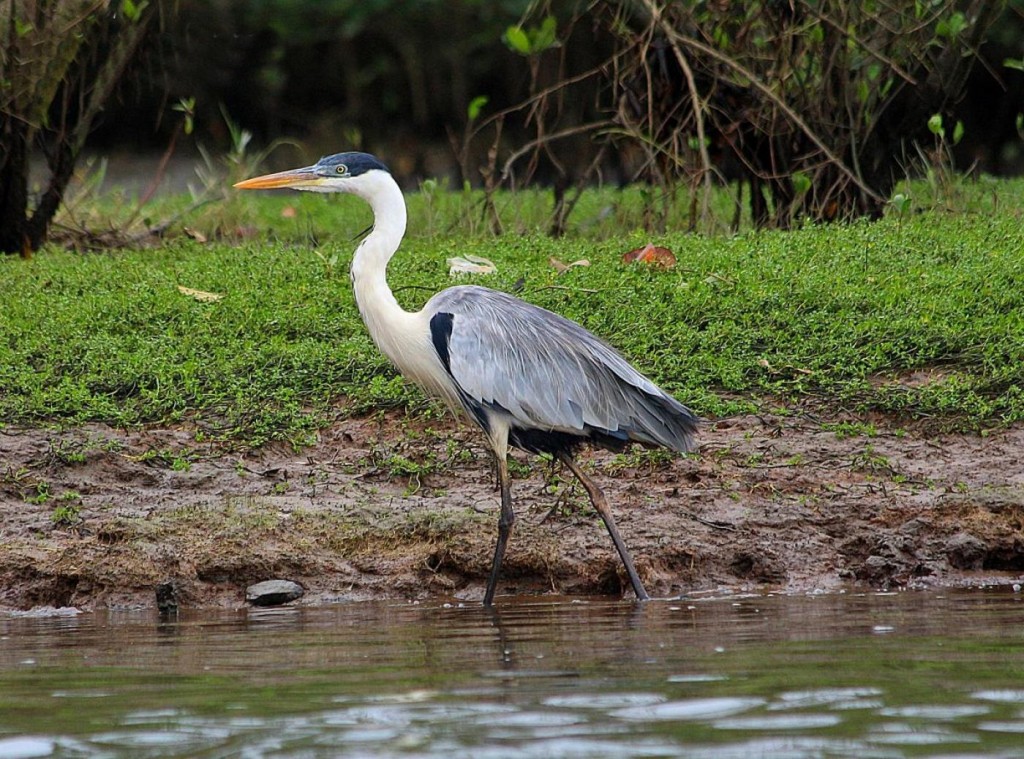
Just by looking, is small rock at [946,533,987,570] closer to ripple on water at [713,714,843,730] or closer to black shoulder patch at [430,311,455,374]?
black shoulder patch at [430,311,455,374]

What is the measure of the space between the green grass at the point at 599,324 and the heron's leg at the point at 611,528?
1.04 metres

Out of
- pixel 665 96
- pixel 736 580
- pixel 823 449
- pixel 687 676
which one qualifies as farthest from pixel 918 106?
pixel 687 676

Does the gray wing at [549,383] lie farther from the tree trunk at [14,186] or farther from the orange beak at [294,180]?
the tree trunk at [14,186]

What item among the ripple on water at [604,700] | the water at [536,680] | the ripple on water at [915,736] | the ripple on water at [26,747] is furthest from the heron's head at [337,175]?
the ripple on water at [915,736]

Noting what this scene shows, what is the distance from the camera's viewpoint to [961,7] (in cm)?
1280

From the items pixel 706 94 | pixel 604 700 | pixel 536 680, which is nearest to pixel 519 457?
pixel 536 680

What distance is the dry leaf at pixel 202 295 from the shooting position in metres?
7.94

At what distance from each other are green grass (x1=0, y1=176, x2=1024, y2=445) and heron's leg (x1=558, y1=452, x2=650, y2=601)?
1043 mm

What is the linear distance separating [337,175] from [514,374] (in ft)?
3.76

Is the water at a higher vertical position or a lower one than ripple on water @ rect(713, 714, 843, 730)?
higher

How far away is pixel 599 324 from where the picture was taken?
753 cm

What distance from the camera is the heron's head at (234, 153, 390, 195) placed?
253 inches

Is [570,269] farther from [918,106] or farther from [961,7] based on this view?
[961,7]

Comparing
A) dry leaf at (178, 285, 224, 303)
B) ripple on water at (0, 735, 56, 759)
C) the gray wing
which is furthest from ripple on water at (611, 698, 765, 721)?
dry leaf at (178, 285, 224, 303)
